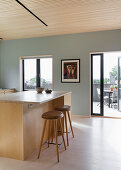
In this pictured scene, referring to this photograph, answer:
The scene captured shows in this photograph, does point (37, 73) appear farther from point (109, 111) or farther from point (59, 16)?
point (109, 111)

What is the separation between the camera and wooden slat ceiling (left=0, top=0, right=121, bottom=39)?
9.92 ft

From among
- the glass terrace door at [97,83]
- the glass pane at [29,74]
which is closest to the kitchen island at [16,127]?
the glass terrace door at [97,83]

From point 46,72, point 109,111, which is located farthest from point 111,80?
point 46,72

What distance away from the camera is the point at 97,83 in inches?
199

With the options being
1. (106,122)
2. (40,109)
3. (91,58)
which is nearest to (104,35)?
(91,58)

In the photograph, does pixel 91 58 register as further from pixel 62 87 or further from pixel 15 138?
pixel 15 138

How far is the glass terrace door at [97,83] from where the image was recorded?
501 cm

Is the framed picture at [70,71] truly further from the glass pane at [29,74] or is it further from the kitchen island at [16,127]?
the kitchen island at [16,127]

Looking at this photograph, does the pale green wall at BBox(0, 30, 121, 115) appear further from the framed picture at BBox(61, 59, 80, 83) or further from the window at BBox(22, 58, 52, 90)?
the window at BBox(22, 58, 52, 90)

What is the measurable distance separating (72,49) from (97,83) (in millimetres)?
1401

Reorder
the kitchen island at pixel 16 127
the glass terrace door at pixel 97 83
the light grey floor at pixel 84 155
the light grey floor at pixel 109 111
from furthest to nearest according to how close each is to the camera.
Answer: the light grey floor at pixel 109 111 < the glass terrace door at pixel 97 83 < the kitchen island at pixel 16 127 < the light grey floor at pixel 84 155

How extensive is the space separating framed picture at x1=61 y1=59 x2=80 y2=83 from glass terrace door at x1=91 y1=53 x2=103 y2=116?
51cm

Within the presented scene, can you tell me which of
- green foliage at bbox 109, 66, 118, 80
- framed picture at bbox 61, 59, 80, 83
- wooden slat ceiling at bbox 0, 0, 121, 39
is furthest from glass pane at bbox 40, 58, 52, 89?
green foliage at bbox 109, 66, 118, 80

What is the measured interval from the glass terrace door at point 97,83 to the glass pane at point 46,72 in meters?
1.51
